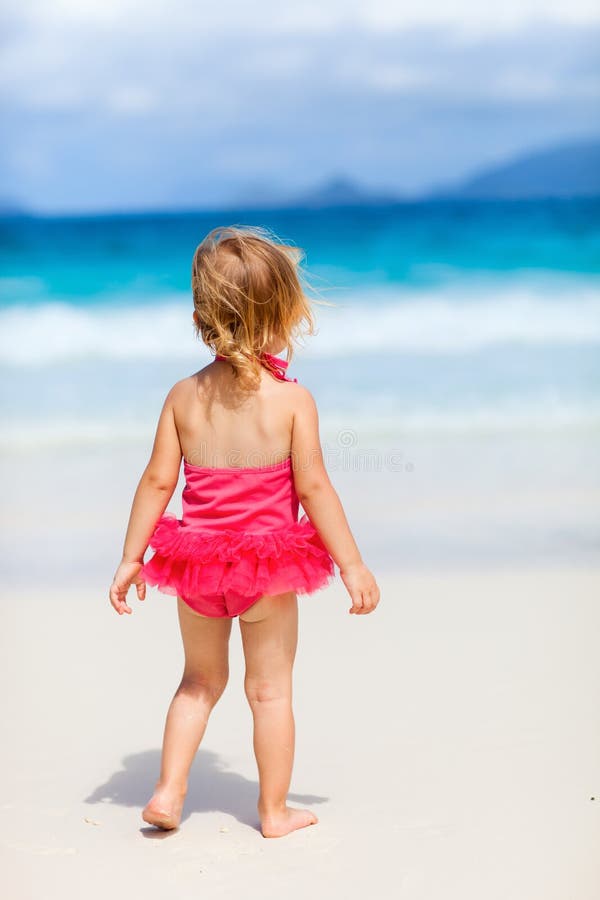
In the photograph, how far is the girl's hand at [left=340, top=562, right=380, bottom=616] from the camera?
154 cm

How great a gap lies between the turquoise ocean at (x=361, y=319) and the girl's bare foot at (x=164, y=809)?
9.08 ft

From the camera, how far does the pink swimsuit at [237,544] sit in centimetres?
152

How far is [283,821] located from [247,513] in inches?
17.7

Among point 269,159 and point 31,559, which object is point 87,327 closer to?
point 269,159

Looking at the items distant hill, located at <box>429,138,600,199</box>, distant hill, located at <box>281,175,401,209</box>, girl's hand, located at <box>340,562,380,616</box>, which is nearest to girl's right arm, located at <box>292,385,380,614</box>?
girl's hand, located at <box>340,562,380,616</box>

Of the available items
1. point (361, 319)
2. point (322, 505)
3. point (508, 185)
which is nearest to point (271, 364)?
point (322, 505)

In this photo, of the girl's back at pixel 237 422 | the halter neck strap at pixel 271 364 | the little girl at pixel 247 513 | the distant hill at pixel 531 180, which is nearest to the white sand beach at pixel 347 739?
the little girl at pixel 247 513

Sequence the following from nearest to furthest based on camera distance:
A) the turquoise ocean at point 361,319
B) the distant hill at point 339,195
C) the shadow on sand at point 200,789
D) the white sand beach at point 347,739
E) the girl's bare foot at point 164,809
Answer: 1. the white sand beach at point 347,739
2. the girl's bare foot at point 164,809
3. the shadow on sand at point 200,789
4. the turquoise ocean at point 361,319
5. the distant hill at point 339,195

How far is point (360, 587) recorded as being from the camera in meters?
1.54

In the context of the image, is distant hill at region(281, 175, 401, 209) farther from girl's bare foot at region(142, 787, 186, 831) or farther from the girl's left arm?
girl's bare foot at region(142, 787, 186, 831)

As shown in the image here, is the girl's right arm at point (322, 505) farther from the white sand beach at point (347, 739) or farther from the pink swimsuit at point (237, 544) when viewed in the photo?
the white sand beach at point (347, 739)

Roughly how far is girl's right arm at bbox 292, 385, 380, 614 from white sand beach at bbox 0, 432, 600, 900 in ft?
1.16

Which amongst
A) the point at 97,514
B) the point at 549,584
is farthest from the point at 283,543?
the point at 97,514

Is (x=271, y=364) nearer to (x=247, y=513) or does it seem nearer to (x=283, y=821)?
(x=247, y=513)
